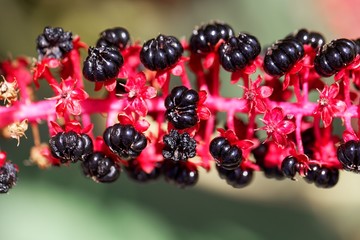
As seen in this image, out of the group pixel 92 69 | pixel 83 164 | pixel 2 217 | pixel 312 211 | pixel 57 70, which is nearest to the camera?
pixel 92 69

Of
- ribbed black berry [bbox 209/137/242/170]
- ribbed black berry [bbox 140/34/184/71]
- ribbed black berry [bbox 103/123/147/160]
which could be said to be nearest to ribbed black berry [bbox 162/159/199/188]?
ribbed black berry [bbox 209/137/242/170]

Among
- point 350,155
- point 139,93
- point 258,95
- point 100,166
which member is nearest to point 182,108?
point 139,93

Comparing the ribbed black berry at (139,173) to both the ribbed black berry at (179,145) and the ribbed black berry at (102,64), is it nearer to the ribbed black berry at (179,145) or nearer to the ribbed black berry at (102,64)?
the ribbed black berry at (179,145)

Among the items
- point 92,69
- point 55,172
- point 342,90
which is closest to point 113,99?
point 92,69

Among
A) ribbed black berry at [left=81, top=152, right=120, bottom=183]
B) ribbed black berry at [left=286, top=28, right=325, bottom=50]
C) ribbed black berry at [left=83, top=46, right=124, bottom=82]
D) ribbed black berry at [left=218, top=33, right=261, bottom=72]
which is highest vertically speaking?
ribbed black berry at [left=286, top=28, right=325, bottom=50]

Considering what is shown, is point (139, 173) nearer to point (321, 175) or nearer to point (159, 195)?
point (321, 175)

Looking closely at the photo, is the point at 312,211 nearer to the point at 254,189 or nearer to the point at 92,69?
the point at 254,189

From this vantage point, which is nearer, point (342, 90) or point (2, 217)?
point (342, 90)

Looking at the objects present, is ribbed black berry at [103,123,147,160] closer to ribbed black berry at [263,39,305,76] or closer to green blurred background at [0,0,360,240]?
ribbed black berry at [263,39,305,76]
